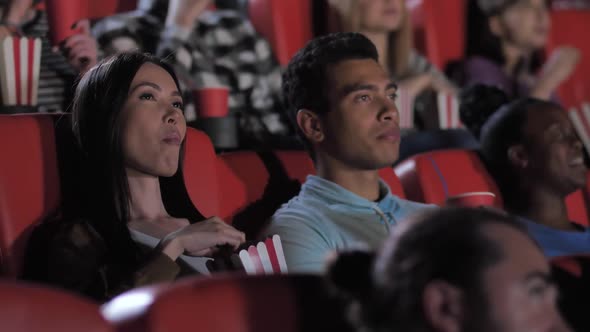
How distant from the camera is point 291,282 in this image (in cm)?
55

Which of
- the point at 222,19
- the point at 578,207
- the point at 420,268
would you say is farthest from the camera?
the point at 222,19

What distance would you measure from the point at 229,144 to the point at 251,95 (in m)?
0.28

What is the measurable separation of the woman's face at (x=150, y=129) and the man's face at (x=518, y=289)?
0.54m

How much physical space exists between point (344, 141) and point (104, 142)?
306 mm

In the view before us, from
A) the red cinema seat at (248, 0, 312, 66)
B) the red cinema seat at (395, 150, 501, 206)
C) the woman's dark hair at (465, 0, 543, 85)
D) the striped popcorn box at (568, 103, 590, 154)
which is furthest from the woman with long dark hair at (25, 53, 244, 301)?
the woman's dark hair at (465, 0, 543, 85)

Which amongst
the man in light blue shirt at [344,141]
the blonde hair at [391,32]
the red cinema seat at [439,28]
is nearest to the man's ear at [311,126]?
the man in light blue shirt at [344,141]

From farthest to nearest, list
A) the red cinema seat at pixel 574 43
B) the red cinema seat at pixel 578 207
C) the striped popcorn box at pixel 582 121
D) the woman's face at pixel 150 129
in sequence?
the red cinema seat at pixel 574 43 < the striped popcorn box at pixel 582 121 < the red cinema seat at pixel 578 207 < the woman's face at pixel 150 129

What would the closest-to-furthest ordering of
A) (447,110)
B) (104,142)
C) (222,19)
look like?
1. (104,142)
2. (222,19)
3. (447,110)

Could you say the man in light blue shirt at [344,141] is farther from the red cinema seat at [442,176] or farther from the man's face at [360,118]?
the red cinema seat at [442,176]

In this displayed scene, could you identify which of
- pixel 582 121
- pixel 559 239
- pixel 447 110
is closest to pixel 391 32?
pixel 447 110

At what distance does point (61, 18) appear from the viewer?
53.5 inches

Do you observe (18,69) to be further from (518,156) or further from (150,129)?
(518,156)

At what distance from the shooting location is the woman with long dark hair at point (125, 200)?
84 centimetres

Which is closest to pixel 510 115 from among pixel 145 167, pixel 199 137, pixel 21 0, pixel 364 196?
pixel 364 196
